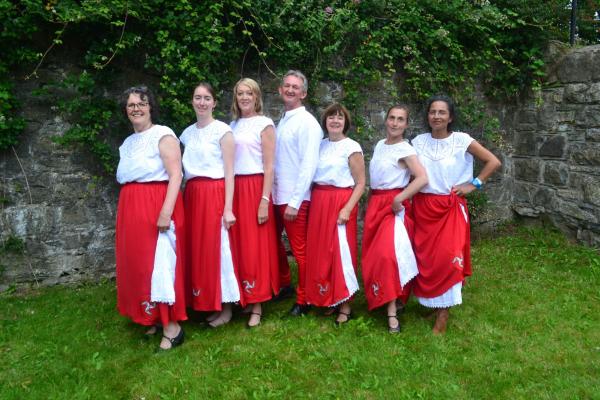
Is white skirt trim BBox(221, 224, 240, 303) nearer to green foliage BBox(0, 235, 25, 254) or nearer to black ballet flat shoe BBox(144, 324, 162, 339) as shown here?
black ballet flat shoe BBox(144, 324, 162, 339)

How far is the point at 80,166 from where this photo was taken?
4.62 metres

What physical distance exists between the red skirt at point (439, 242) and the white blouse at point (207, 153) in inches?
58.4

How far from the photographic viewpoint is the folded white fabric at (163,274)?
3322mm

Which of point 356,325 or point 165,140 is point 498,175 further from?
point 165,140

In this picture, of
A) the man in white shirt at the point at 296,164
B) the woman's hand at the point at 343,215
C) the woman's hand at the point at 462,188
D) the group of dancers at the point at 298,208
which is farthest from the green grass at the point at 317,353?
the woman's hand at the point at 462,188

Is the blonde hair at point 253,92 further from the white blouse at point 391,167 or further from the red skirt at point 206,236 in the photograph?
the white blouse at point 391,167

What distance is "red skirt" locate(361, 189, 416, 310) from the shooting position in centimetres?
360

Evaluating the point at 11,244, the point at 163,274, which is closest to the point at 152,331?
the point at 163,274

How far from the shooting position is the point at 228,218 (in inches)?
138

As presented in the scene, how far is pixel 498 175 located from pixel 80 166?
4.76 m

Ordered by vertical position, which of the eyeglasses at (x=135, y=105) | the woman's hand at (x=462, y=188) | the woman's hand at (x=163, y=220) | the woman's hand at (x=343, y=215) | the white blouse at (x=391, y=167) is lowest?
the woman's hand at (x=343, y=215)

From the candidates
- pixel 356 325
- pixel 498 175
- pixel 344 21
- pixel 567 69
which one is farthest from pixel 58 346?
pixel 567 69

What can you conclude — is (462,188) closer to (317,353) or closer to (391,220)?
(391,220)

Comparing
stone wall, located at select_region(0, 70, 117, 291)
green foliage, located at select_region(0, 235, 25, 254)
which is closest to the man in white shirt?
stone wall, located at select_region(0, 70, 117, 291)
